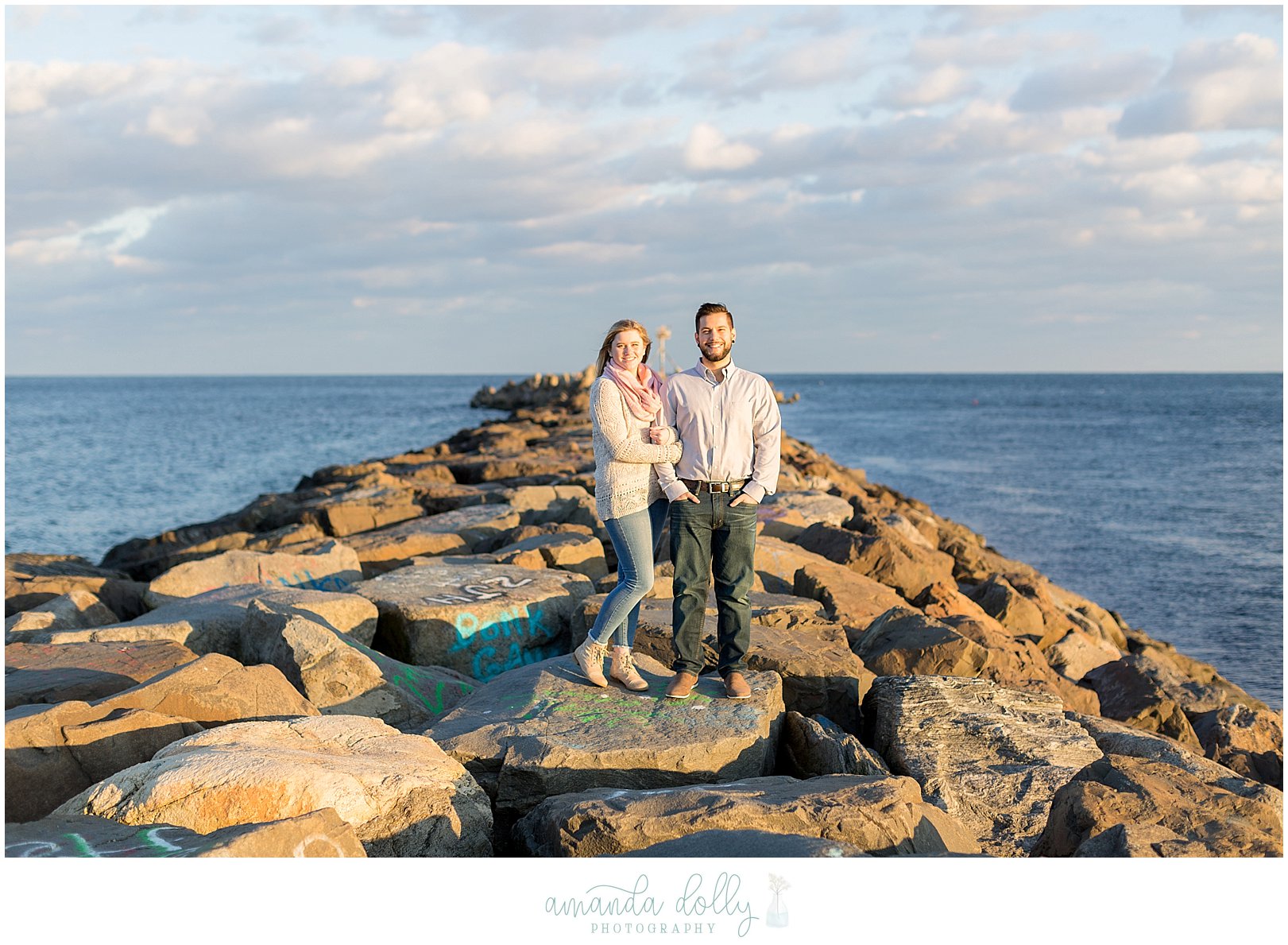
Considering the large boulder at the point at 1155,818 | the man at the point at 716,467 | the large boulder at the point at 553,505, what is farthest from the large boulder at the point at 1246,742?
the large boulder at the point at 553,505

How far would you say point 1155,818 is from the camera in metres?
3.67

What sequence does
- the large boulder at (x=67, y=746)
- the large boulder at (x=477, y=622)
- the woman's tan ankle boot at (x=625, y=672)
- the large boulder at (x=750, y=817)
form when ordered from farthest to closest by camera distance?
the large boulder at (x=477, y=622) < the woman's tan ankle boot at (x=625, y=672) < the large boulder at (x=67, y=746) < the large boulder at (x=750, y=817)

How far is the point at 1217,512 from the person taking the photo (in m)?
20.0

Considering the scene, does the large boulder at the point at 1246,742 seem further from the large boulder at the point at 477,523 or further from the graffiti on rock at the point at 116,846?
the large boulder at the point at 477,523

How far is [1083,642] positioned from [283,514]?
945 centimetres

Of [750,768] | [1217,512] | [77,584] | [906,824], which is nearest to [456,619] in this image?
[750,768]

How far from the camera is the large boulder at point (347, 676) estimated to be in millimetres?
5133

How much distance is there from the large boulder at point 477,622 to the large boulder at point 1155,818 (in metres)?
3.25

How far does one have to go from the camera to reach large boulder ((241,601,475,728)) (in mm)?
5133

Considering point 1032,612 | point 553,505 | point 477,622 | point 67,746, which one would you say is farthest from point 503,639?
point 553,505

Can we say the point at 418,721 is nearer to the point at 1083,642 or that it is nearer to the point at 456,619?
the point at 456,619

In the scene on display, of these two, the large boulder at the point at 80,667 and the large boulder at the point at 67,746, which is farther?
the large boulder at the point at 80,667

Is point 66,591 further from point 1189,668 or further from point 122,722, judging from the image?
point 1189,668

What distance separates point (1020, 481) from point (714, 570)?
22630 mm
